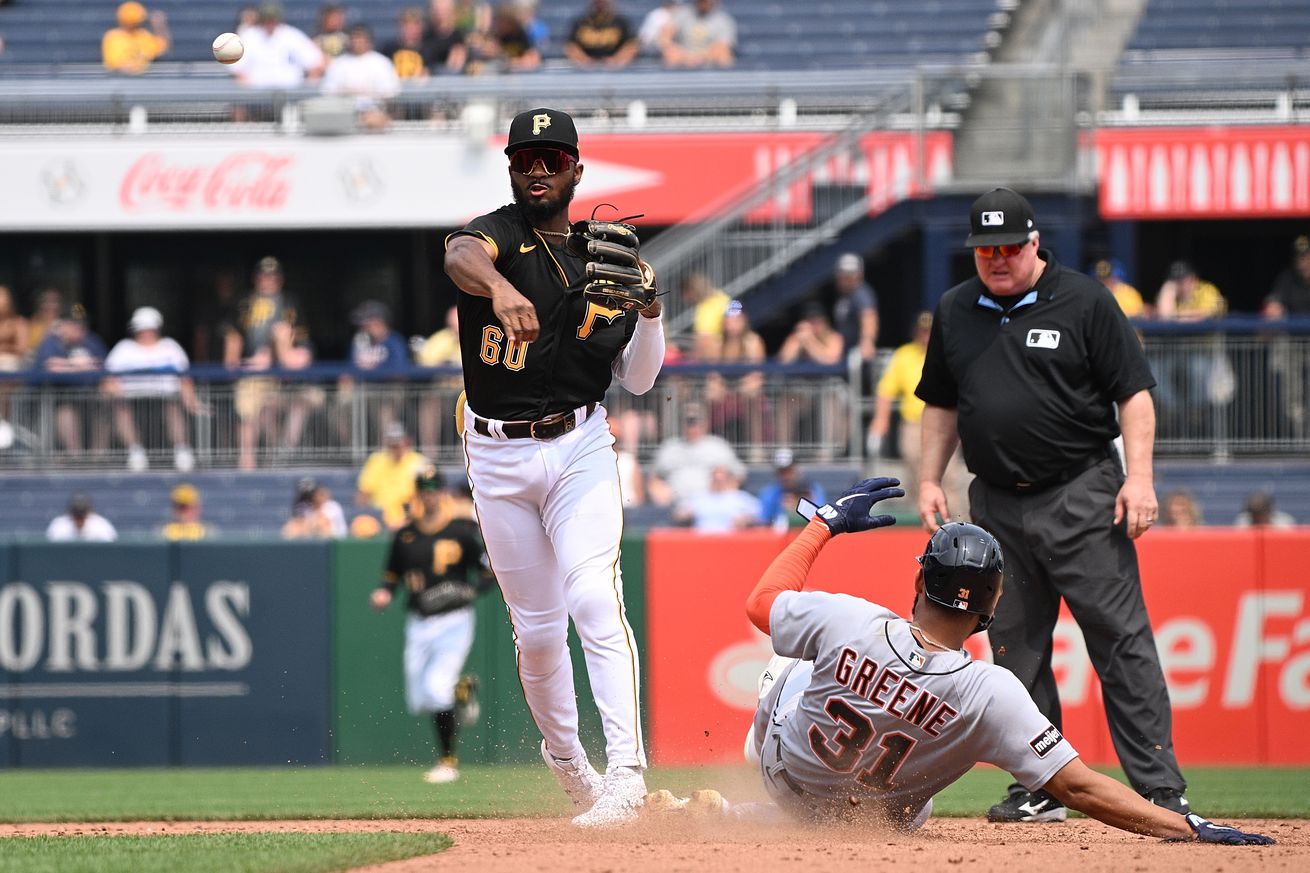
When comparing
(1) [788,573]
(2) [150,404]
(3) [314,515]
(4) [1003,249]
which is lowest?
(3) [314,515]

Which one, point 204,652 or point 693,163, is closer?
point 204,652

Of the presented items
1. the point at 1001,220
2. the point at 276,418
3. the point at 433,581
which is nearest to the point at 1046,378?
the point at 1001,220

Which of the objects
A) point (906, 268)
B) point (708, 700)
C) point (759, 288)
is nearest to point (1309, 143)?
point (906, 268)

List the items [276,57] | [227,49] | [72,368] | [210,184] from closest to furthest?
1. [227,49]
2. [72,368]
3. [210,184]
4. [276,57]

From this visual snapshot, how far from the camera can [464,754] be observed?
1188cm

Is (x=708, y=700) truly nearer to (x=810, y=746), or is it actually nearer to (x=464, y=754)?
(x=464, y=754)

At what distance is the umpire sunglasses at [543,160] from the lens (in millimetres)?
6055

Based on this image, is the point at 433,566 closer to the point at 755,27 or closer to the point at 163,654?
the point at 163,654

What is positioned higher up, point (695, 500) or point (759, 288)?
point (759, 288)

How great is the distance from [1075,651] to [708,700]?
230cm

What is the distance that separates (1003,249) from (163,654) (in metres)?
7.63

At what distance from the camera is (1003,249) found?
259 inches

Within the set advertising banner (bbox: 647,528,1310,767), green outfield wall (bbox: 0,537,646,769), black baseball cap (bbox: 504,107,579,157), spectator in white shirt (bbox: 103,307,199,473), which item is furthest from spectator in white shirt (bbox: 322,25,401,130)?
black baseball cap (bbox: 504,107,579,157)

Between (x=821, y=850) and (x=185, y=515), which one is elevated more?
(x=185, y=515)
